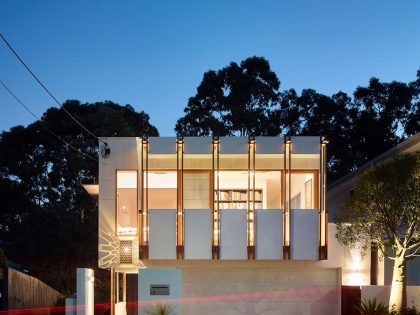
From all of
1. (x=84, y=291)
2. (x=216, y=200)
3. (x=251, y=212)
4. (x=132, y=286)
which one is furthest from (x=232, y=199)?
(x=84, y=291)

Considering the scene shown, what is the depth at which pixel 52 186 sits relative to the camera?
3488 centimetres

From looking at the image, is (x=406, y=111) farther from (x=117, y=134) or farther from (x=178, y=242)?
Answer: (x=178, y=242)

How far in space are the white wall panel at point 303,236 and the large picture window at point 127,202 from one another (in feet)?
12.6

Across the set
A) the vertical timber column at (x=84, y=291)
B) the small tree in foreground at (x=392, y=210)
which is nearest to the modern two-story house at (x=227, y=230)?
the small tree in foreground at (x=392, y=210)

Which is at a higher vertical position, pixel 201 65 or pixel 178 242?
pixel 201 65

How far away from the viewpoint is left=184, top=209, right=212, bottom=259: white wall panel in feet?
52.5

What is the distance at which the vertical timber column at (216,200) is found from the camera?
16016mm

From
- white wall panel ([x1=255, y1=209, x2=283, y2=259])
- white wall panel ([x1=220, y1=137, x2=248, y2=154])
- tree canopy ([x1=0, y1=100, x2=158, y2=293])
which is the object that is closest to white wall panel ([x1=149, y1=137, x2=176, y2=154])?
white wall panel ([x1=220, y1=137, x2=248, y2=154])

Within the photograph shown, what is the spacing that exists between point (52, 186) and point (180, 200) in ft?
65.3

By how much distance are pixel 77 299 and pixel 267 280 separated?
4.55 meters

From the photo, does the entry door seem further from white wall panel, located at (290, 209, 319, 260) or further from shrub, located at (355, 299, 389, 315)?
shrub, located at (355, 299, 389, 315)

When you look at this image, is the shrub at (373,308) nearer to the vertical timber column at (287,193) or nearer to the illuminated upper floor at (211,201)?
the illuminated upper floor at (211,201)

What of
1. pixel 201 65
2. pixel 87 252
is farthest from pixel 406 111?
pixel 87 252

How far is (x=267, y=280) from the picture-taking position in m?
16.5
